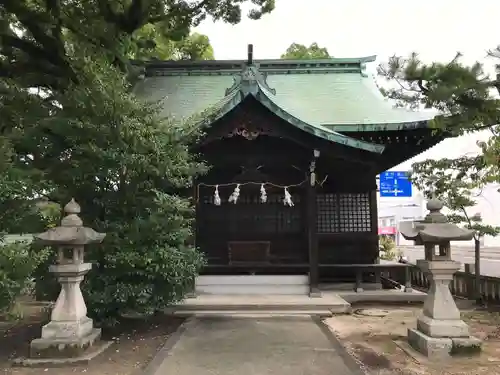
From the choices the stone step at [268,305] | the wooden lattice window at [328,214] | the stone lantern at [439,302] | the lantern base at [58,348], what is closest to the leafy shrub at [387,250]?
the wooden lattice window at [328,214]

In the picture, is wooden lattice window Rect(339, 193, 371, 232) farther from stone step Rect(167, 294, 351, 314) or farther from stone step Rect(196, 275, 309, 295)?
stone step Rect(167, 294, 351, 314)

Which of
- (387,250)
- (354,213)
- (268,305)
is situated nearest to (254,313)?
(268,305)

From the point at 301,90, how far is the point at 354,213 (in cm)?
497

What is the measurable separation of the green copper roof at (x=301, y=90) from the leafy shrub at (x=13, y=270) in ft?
20.9

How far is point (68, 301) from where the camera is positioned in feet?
20.7

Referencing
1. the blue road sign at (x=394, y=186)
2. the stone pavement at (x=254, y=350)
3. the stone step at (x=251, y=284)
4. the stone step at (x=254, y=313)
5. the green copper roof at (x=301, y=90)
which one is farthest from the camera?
the blue road sign at (x=394, y=186)

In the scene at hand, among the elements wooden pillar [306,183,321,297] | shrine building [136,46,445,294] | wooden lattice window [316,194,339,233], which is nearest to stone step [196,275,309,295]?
shrine building [136,46,445,294]

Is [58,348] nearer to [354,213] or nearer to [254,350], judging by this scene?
[254,350]

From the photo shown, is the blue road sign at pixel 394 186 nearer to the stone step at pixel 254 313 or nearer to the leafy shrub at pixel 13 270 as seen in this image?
the stone step at pixel 254 313

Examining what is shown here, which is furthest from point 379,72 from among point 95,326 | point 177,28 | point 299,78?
point 177,28

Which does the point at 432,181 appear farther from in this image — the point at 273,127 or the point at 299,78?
the point at 299,78

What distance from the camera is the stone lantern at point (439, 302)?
6039mm

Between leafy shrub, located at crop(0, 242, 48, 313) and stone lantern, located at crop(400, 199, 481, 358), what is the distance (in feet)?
18.6

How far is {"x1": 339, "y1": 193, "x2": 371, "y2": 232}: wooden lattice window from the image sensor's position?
38.7 ft
